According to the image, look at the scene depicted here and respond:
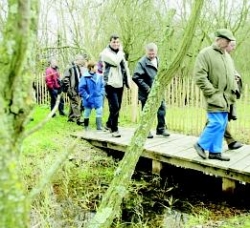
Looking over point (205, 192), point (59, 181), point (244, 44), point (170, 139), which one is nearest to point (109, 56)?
point (170, 139)

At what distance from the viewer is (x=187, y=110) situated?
992 centimetres

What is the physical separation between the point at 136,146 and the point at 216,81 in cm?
382

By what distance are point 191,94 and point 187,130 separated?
96 cm

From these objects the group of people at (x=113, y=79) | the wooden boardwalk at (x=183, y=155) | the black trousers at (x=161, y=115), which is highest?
the group of people at (x=113, y=79)

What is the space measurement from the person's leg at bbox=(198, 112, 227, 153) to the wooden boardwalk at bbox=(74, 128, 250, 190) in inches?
10.1

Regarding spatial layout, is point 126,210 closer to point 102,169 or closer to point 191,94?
point 102,169

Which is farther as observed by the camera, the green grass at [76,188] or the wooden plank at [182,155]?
the wooden plank at [182,155]

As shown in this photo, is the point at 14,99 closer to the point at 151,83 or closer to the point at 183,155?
the point at 183,155

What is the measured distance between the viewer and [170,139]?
24.2 feet

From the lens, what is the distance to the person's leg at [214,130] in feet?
17.8

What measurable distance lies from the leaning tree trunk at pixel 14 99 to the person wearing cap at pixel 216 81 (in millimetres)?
4501

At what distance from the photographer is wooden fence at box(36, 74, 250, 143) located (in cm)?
923

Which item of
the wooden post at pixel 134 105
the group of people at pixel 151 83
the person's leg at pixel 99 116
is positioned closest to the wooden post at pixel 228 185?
the group of people at pixel 151 83

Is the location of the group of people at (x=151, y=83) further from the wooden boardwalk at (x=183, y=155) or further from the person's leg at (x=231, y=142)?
the wooden boardwalk at (x=183, y=155)
